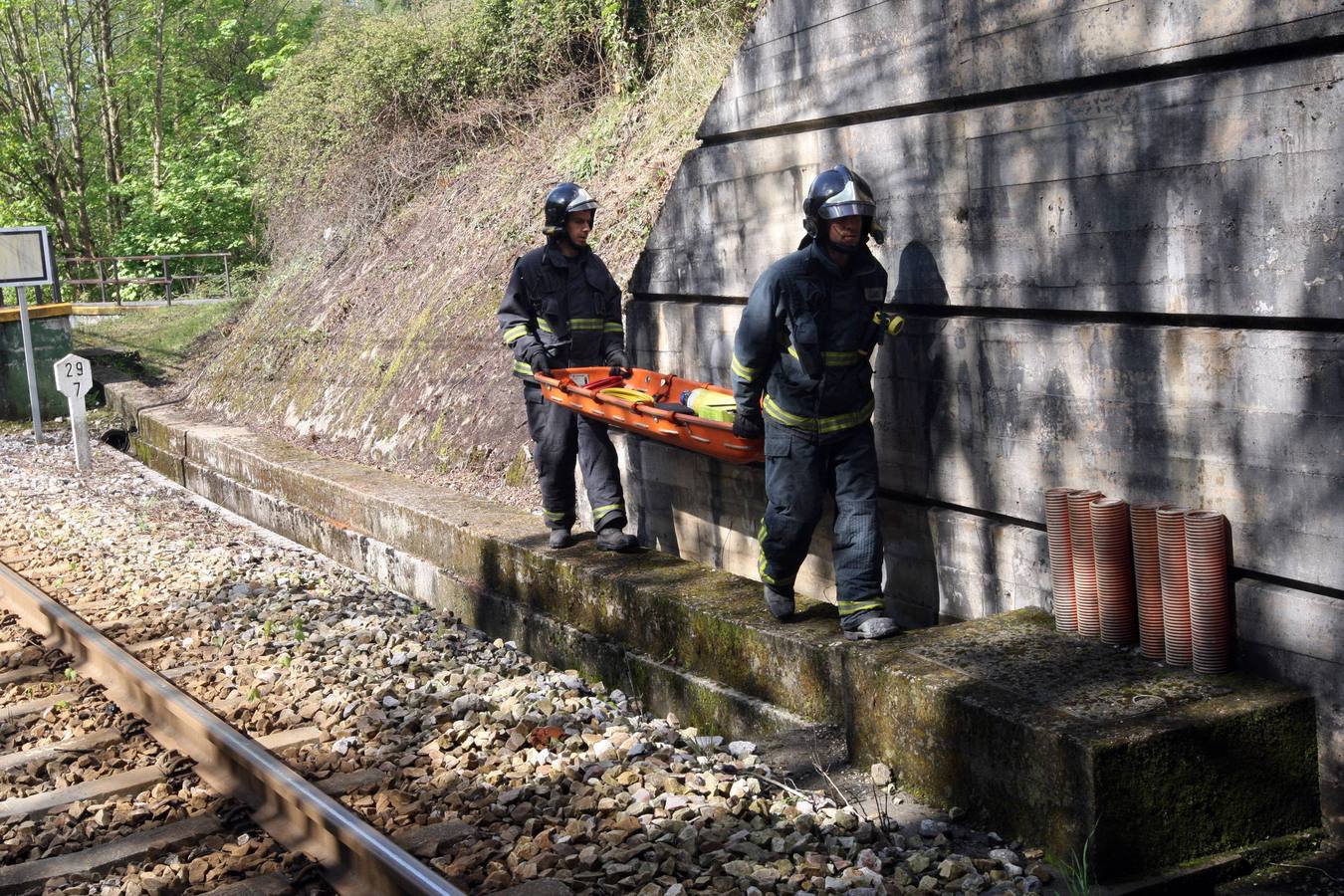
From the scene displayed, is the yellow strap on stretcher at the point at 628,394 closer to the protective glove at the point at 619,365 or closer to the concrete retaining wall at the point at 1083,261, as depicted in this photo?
the protective glove at the point at 619,365

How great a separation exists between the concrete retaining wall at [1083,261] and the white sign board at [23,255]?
13088mm

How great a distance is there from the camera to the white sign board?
16.9 m

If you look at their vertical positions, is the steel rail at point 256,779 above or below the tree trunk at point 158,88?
below

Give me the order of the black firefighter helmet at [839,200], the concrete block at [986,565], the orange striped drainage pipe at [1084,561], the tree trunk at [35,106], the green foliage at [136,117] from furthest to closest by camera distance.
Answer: the green foliage at [136,117] → the tree trunk at [35,106] → the black firefighter helmet at [839,200] → the concrete block at [986,565] → the orange striped drainage pipe at [1084,561]

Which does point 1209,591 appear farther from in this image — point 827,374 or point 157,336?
point 157,336

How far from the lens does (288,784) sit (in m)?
5.22

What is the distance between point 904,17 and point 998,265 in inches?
45.7

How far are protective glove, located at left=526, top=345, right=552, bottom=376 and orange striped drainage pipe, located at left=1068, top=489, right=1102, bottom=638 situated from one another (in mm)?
3516

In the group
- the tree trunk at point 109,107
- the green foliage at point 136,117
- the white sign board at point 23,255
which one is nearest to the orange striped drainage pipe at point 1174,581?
the white sign board at point 23,255

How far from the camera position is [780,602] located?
5.83m

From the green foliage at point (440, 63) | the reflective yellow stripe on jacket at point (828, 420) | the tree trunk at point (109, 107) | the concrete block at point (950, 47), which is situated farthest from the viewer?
the tree trunk at point (109, 107)

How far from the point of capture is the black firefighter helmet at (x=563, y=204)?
745 cm

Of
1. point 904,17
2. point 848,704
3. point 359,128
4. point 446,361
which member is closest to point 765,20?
point 904,17

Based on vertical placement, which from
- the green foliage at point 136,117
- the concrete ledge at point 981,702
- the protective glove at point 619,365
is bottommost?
the concrete ledge at point 981,702
